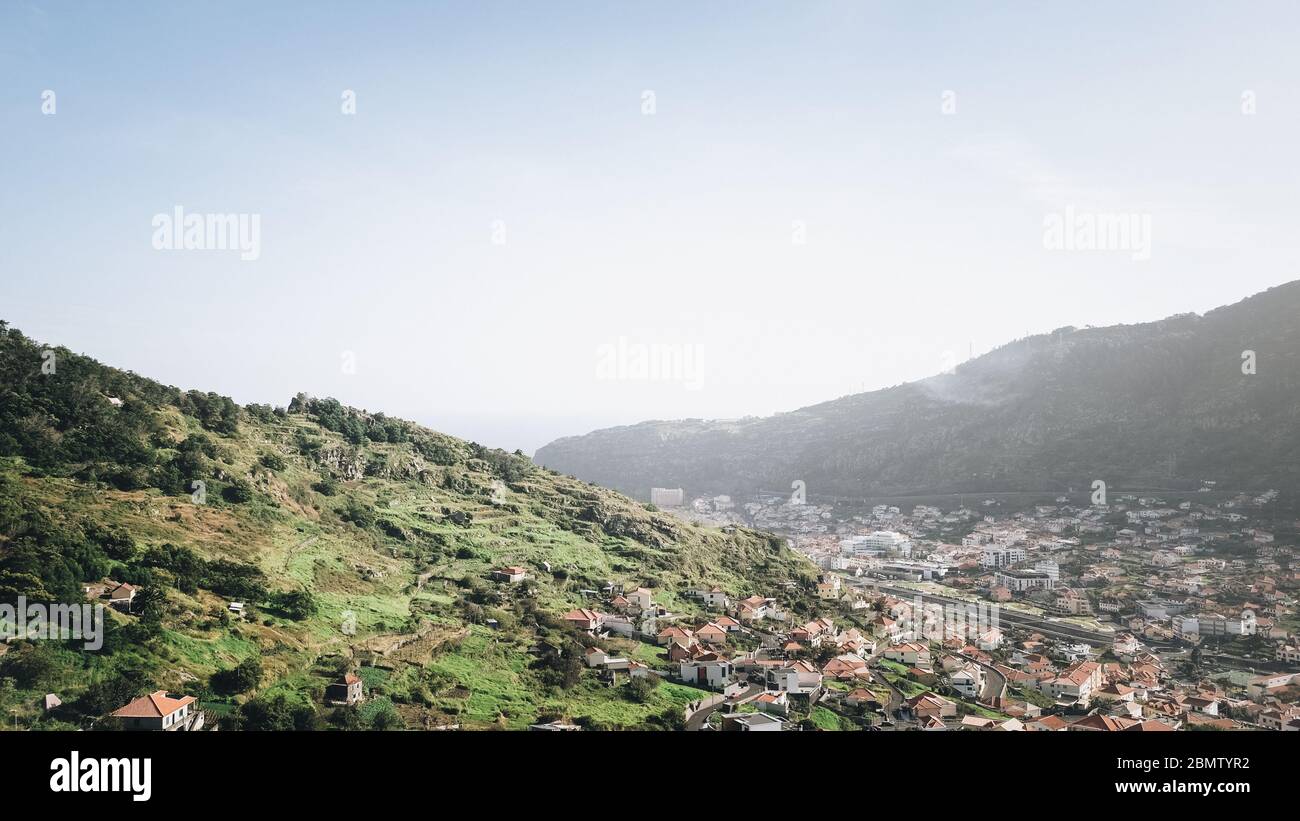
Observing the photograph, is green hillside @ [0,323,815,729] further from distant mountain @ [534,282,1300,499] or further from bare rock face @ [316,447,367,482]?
distant mountain @ [534,282,1300,499]

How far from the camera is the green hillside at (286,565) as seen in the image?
1798cm

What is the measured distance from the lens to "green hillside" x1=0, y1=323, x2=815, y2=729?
708 inches

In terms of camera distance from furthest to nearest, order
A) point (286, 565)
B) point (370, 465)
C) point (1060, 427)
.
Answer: point (1060, 427) → point (370, 465) → point (286, 565)

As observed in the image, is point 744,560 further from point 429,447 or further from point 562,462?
point 562,462

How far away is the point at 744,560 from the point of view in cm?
4375

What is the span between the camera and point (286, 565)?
2511 centimetres

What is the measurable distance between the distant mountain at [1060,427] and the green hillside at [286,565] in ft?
195

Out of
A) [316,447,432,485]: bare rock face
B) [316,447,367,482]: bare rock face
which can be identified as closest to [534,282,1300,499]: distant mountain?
[316,447,432,485]: bare rock face

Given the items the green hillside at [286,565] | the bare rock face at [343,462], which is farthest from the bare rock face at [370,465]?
the green hillside at [286,565]

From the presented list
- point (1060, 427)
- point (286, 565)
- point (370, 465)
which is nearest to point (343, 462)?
point (370, 465)

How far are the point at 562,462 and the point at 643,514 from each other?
109 meters

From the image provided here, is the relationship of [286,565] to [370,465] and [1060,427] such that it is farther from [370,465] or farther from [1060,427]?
[1060,427]

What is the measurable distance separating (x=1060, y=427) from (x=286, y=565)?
94.3 m

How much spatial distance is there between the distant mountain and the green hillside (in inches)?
2335
